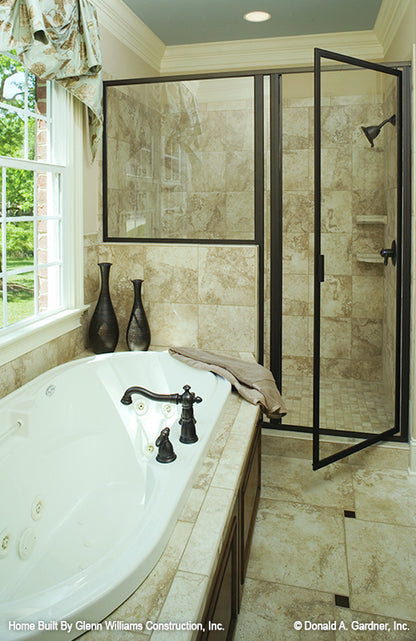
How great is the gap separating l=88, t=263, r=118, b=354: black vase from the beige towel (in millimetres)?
379

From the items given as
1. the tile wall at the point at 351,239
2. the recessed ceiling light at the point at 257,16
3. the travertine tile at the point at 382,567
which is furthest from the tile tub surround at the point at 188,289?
the recessed ceiling light at the point at 257,16

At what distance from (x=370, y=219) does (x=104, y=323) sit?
1571 millimetres

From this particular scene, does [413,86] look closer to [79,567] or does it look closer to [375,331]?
[375,331]

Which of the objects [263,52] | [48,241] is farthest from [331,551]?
[263,52]

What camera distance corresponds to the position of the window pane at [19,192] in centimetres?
289

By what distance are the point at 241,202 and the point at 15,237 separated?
1.37m

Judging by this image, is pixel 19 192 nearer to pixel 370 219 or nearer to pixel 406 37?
pixel 370 219

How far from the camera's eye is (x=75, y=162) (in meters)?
3.06

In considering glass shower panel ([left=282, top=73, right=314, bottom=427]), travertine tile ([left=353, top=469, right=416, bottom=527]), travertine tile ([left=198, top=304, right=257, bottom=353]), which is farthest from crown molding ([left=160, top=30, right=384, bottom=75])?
travertine tile ([left=353, top=469, right=416, bottom=527])

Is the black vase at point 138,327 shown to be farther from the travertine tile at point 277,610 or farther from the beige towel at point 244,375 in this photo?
the travertine tile at point 277,610

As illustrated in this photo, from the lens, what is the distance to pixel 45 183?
2.95 meters

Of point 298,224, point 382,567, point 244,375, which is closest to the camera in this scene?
point 382,567

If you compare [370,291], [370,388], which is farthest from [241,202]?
[370,388]

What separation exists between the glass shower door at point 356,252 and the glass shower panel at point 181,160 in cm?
50
